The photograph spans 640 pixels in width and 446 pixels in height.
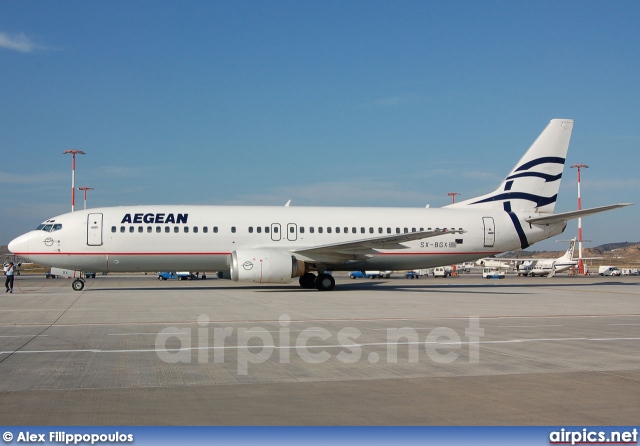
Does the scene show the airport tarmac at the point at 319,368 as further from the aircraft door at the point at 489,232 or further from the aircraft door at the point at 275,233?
the aircraft door at the point at 489,232

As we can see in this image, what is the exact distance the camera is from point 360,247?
96.2 ft

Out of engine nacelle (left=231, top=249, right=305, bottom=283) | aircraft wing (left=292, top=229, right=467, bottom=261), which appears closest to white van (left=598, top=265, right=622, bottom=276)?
aircraft wing (left=292, top=229, right=467, bottom=261)

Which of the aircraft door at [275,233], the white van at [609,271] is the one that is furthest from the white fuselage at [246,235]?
the white van at [609,271]

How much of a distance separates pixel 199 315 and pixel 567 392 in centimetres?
1202

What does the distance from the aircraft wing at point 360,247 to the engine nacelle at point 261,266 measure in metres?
1.41

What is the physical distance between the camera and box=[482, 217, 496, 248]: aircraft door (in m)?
33.6

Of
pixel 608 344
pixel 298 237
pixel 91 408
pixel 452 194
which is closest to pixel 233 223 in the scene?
pixel 298 237

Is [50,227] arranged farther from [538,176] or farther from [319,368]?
[538,176]

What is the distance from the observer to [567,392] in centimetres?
765

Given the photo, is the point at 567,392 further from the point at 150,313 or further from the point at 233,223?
the point at 233,223

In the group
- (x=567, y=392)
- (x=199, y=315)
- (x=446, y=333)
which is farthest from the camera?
(x=199, y=315)

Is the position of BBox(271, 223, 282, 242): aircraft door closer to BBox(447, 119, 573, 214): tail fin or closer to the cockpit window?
the cockpit window

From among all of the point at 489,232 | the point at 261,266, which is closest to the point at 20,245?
the point at 261,266

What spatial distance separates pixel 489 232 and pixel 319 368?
25831 millimetres
